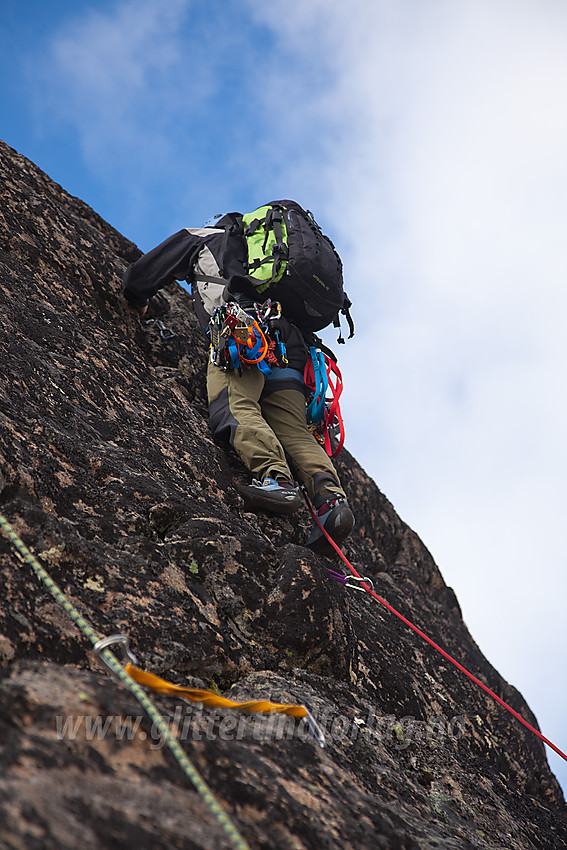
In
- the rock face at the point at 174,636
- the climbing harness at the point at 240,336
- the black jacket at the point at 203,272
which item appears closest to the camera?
the rock face at the point at 174,636

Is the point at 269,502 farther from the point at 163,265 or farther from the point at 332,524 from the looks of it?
the point at 163,265

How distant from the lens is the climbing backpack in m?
7.17

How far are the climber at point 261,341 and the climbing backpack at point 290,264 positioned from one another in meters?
0.01

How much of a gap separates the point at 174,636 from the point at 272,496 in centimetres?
262

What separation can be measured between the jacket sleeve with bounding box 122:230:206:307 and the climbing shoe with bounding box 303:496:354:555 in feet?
10.6

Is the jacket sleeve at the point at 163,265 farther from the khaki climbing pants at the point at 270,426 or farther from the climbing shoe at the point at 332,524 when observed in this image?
the climbing shoe at the point at 332,524

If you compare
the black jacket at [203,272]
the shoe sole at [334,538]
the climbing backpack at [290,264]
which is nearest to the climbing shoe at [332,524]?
the shoe sole at [334,538]

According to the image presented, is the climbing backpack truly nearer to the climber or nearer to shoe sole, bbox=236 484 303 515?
the climber

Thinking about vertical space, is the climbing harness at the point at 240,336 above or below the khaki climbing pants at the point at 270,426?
above

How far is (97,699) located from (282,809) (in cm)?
80

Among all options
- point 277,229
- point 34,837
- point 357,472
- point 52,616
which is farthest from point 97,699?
point 357,472

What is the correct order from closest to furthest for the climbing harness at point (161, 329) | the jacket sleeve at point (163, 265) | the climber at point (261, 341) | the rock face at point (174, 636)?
the rock face at point (174, 636), the climber at point (261, 341), the jacket sleeve at point (163, 265), the climbing harness at point (161, 329)

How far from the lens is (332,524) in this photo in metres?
6.63

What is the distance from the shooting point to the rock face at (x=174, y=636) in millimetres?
2252
